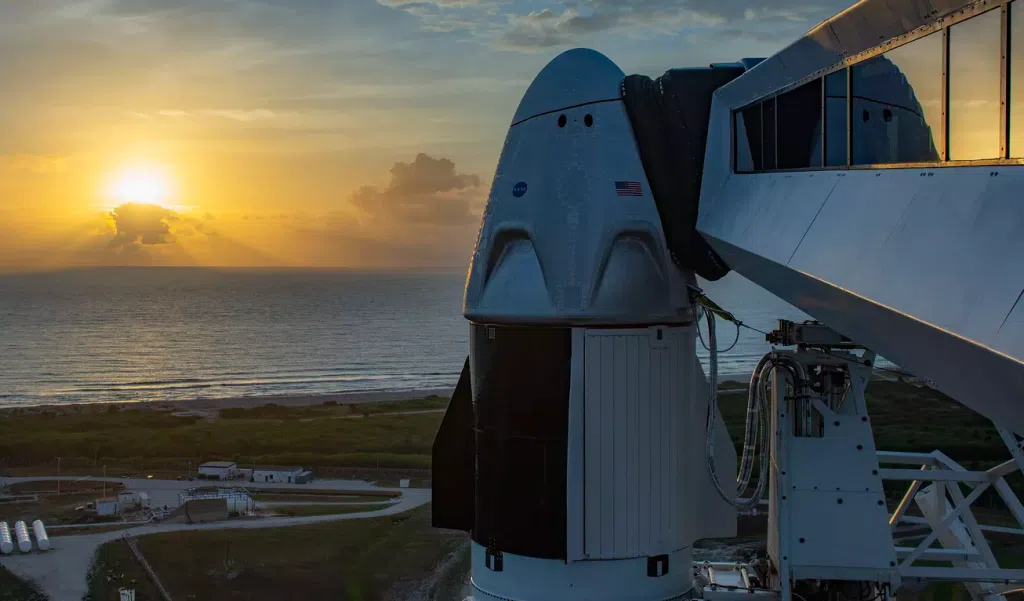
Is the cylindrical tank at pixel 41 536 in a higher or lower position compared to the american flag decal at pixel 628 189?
lower

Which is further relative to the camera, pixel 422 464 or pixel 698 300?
pixel 422 464

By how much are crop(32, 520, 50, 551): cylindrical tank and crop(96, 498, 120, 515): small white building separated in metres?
3.59

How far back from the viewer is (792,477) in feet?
39.9

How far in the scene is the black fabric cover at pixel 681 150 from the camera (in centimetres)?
1273

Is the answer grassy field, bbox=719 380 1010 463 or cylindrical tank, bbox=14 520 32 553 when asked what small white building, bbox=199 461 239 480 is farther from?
grassy field, bbox=719 380 1010 463

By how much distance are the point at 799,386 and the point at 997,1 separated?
717 cm

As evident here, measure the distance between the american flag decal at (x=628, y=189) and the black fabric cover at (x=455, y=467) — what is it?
347 centimetres

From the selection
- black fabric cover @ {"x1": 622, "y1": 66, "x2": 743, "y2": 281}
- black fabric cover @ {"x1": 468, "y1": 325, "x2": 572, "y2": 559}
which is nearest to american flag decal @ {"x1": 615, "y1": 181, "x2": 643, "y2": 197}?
black fabric cover @ {"x1": 622, "y1": 66, "x2": 743, "y2": 281}

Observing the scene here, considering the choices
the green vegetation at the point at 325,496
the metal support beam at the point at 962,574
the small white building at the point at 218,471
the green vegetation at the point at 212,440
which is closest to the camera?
the metal support beam at the point at 962,574

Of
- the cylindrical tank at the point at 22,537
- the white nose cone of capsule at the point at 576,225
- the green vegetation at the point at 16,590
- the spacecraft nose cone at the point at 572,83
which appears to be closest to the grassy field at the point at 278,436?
the cylindrical tank at the point at 22,537

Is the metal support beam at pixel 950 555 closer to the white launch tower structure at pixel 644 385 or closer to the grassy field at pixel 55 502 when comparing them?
the white launch tower structure at pixel 644 385

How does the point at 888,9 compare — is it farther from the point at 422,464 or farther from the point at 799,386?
the point at 422,464

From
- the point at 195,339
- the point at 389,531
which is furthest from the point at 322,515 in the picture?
the point at 195,339

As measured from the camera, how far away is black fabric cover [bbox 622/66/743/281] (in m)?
12.7
